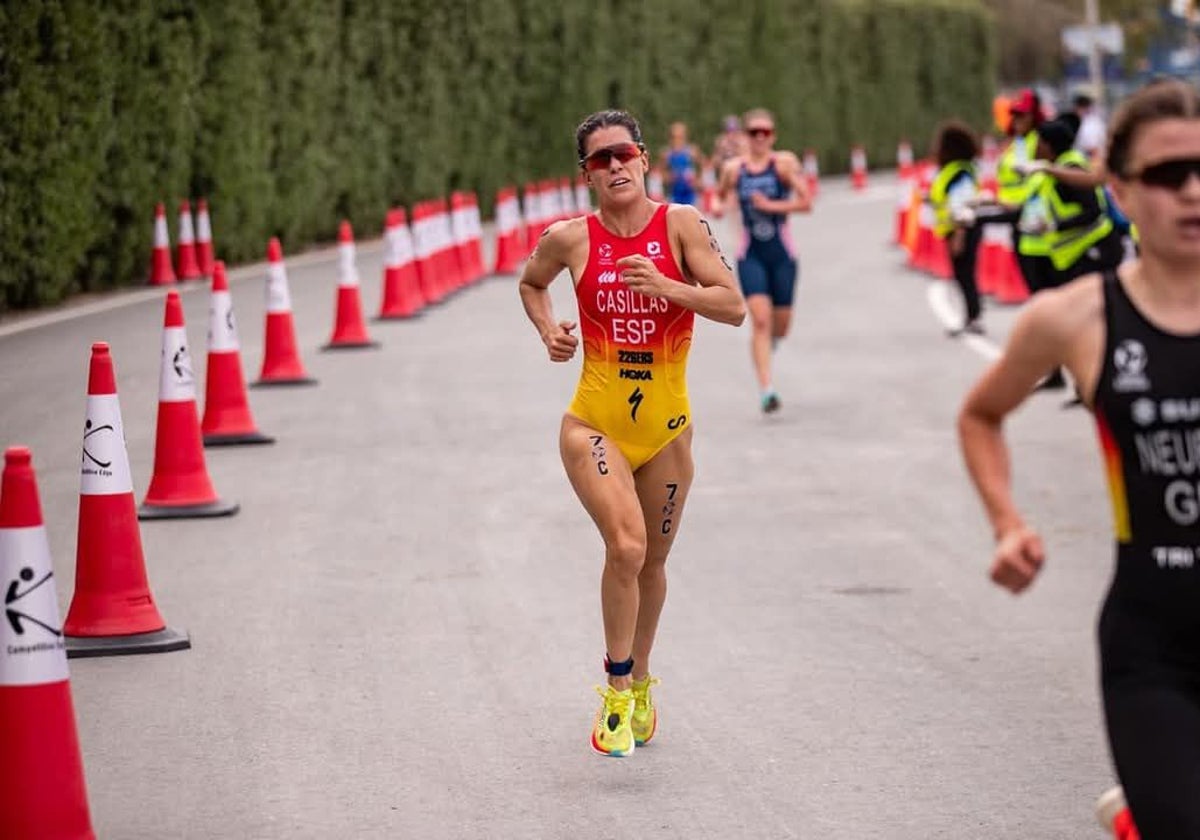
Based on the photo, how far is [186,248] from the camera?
27.1m

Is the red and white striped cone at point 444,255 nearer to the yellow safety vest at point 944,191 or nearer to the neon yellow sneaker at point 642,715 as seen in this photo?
the yellow safety vest at point 944,191

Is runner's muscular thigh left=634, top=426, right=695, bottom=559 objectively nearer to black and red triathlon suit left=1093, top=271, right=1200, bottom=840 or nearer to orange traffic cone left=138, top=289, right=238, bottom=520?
black and red triathlon suit left=1093, top=271, right=1200, bottom=840

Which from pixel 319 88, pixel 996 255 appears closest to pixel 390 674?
pixel 996 255

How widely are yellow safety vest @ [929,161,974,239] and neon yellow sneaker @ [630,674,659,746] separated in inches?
541

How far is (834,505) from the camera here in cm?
1295

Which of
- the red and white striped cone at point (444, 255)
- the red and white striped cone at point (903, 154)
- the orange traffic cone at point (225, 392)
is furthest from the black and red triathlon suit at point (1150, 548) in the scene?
the red and white striped cone at point (903, 154)

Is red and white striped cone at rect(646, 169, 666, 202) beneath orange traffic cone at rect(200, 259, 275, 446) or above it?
beneath

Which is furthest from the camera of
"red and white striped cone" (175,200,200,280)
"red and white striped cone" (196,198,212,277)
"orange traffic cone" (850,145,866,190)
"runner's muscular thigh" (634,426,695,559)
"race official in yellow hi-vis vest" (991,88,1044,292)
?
"orange traffic cone" (850,145,866,190)

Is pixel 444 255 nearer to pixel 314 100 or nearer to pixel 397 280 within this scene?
pixel 397 280

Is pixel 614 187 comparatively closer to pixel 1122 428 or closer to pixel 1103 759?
pixel 1103 759

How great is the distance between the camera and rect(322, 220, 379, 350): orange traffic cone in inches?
811

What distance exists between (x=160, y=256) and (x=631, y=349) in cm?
1894

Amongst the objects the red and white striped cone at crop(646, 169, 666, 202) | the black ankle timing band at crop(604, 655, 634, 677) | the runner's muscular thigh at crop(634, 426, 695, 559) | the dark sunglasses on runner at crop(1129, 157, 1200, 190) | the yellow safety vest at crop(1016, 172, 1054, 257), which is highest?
the dark sunglasses on runner at crop(1129, 157, 1200, 190)

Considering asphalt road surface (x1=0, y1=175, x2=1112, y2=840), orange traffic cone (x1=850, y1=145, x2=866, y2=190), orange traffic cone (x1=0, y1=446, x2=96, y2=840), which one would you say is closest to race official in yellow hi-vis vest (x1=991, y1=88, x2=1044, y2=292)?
asphalt road surface (x1=0, y1=175, x2=1112, y2=840)
